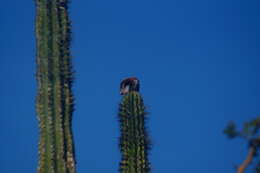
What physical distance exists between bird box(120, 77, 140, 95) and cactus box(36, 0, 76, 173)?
1291 mm

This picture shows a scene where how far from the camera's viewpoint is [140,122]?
11.6 meters

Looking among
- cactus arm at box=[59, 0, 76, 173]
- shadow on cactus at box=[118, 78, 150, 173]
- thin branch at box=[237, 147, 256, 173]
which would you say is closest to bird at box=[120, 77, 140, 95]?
shadow on cactus at box=[118, 78, 150, 173]

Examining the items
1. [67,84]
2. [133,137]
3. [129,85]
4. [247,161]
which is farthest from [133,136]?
[247,161]

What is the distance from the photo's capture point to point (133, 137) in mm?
11500

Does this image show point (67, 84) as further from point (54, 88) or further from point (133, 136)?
point (133, 136)

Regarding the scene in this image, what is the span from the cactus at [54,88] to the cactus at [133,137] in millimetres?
1253

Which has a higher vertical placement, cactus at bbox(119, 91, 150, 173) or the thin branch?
cactus at bbox(119, 91, 150, 173)

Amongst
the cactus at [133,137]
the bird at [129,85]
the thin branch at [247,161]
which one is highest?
the bird at [129,85]

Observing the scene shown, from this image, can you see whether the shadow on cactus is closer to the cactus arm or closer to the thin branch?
the cactus arm

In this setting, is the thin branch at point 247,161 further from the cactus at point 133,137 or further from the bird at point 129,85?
the bird at point 129,85

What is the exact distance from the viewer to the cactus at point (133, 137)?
1146 centimetres

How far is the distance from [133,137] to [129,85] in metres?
1.34

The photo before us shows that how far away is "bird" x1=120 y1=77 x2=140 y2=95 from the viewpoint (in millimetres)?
11992

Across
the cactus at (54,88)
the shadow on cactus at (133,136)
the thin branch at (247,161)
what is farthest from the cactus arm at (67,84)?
the thin branch at (247,161)
